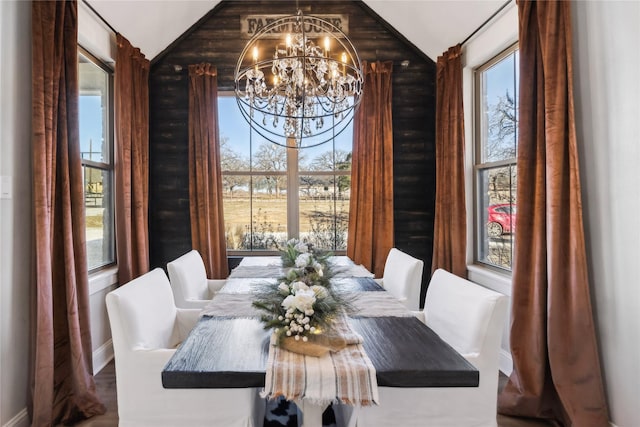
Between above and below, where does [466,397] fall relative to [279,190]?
below

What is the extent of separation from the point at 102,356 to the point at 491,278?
3125 millimetres

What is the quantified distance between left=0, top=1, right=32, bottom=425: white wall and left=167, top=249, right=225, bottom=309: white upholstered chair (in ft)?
2.53

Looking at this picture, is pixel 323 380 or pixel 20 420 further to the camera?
pixel 20 420

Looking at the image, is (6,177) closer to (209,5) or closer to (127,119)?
(127,119)

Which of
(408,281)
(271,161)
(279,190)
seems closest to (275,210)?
(279,190)

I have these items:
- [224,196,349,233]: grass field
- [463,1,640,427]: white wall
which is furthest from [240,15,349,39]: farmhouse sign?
[463,1,640,427]: white wall

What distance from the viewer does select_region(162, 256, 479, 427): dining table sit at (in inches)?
47.8

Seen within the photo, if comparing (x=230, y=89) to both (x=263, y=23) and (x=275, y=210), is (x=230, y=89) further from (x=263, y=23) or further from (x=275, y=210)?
(x=275, y=210)

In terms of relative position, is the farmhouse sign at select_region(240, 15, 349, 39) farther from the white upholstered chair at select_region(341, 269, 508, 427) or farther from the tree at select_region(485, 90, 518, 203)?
the white upholstered chair at select_region(341, 269, 508, 427)

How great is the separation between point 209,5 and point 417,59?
2.15 m

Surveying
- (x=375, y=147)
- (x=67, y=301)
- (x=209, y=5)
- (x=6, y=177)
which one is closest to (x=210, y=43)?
(x=209, y=5)

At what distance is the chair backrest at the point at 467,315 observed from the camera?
153 centimetres

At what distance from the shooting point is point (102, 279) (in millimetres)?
2828

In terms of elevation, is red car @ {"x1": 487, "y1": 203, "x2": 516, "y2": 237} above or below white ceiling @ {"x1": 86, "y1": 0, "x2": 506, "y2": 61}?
below
